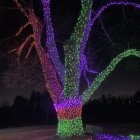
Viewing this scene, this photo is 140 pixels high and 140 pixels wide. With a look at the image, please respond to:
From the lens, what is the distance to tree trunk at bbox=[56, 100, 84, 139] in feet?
56.5

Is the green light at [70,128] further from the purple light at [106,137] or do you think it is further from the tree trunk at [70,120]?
the purple light at [106,137]

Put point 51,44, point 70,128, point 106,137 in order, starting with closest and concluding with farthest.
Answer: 1. point 70,128
2. point 51,44
3. point 106,137

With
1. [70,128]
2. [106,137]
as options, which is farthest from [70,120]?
[106,137]

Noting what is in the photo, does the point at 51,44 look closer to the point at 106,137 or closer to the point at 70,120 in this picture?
the point at 70,120

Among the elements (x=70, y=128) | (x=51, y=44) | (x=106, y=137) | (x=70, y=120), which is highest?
(x=51, y=44)

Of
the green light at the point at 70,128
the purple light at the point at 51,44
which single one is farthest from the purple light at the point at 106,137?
the purple light at the point at 51,44

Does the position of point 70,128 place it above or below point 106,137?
above

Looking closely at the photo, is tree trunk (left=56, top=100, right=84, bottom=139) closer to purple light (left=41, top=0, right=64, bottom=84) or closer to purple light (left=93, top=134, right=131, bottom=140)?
purple light (left=93, top=134, right=131, bottom=140)

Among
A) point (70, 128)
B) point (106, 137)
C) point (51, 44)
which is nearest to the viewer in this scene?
point (70, 128)

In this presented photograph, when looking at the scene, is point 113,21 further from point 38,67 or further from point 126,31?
point 38,67

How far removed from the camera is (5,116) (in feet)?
106

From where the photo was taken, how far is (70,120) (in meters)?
17.3

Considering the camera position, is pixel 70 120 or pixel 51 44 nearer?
pixel 70 120

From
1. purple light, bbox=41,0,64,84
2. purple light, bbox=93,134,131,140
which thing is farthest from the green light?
purple light, bbox=41,0,64,84
